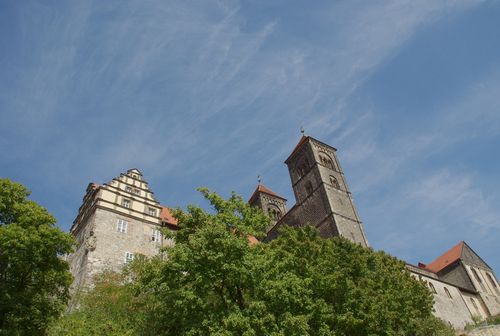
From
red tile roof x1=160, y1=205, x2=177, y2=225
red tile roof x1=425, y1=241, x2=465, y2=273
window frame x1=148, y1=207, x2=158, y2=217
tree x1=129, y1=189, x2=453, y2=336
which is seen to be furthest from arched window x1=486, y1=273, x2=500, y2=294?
window frame x1=148, y1=207, x2=158, y2=217

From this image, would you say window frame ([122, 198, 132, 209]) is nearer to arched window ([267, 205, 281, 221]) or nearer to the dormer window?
the dormer window

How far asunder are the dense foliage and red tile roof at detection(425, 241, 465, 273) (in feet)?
112

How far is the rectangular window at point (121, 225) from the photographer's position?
31.9m

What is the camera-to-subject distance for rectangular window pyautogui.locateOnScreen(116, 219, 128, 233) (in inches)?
1257

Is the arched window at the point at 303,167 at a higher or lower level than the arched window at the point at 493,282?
higher

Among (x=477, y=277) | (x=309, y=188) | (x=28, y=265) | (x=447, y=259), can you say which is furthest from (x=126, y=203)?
(x=477, y=277)

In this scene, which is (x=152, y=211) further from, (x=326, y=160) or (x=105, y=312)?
(x=326, y=160)

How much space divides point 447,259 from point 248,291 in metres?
47.7

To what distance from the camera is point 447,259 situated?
184 ft

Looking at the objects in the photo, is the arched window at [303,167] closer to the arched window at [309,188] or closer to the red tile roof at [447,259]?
the arched window at [309,188]

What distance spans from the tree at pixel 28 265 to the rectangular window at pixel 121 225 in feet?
43.2

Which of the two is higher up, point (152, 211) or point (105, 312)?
point (152, 211)

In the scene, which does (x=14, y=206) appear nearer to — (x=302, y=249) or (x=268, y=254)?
(x=268, y=254)

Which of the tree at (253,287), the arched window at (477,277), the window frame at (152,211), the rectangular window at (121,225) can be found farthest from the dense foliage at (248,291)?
the arched window at (477,277)
